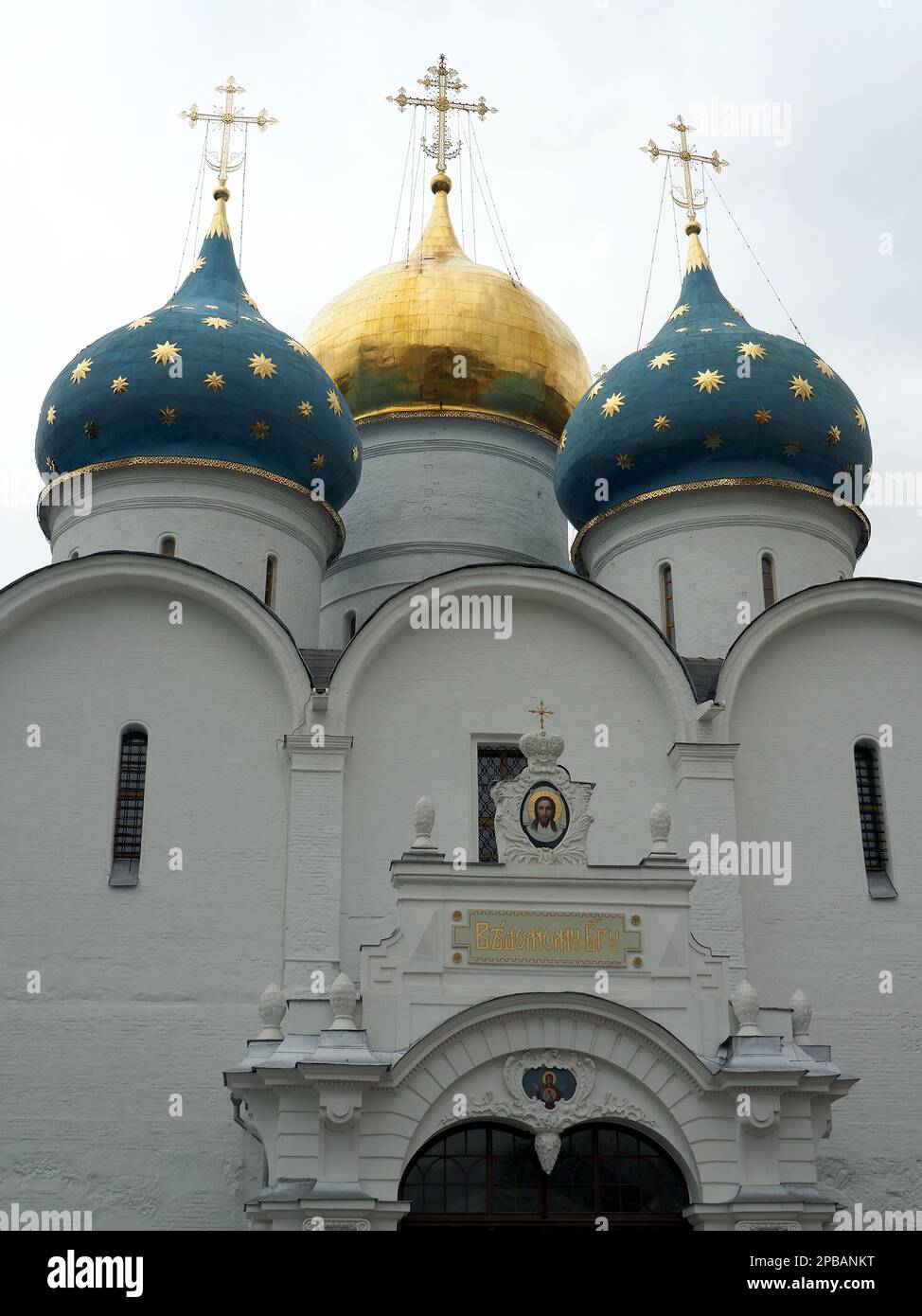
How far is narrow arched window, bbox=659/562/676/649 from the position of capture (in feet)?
48.3

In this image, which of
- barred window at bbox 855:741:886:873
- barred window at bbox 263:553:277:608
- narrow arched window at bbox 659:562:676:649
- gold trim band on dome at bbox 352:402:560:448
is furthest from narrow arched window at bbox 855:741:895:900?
gold trim band on dome at bbox 352:402:560:448

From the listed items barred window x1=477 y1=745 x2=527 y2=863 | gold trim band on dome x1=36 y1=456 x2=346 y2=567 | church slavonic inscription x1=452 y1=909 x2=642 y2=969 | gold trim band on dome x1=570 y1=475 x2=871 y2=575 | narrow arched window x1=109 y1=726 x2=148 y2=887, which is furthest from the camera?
gold trim band on dome x1=570 y1=475 x2=871 y2=575

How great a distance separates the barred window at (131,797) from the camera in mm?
12445

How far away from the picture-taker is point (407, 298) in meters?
18.2

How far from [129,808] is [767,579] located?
Answer: 19.5ft

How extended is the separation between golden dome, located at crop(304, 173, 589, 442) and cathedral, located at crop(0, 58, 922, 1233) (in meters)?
0.09

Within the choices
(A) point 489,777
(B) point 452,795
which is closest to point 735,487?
(A) point 489,777

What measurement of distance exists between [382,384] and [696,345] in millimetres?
3999

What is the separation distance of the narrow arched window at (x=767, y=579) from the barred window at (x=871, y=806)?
1.90m

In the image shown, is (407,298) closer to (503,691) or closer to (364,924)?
(503,691)

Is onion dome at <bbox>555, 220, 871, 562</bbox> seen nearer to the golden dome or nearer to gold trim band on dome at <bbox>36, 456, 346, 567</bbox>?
the golden dome

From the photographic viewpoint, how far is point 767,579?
579 inches

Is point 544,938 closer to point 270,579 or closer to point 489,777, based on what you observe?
point 489,777

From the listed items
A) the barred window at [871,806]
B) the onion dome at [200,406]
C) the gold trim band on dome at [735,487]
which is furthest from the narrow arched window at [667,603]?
the onion dome at [200,406]
